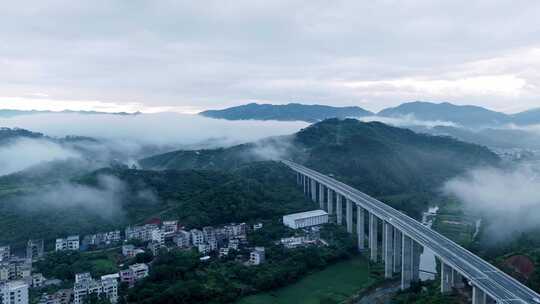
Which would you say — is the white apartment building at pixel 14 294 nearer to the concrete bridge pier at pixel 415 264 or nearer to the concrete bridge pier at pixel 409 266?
the concrete bridge pier at pixel 409 266

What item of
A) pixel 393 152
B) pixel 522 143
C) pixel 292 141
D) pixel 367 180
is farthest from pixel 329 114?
pixel 367 180

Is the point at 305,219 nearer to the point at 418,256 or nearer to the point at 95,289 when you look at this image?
the point at 418,256

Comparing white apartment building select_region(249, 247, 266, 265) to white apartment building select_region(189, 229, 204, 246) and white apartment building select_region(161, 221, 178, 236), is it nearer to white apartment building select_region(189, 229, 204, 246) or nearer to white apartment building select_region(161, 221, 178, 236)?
white apartment building select_region(189, 229, 204, 246)

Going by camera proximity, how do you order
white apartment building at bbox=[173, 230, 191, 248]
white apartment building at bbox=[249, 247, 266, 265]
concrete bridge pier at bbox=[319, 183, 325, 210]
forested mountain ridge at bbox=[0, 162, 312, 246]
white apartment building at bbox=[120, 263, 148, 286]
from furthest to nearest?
concrete bridge pier at bbox=[319, 183, 325, 210]
forested mountain ridge at bbox=[0, 162, 312, 246]
white apartment building at bbox=[173, 230, 191, 248]
white apartment building at bbox=[249, 247, 266, 265]
white apartment building at bbox=[120, 263, 148, 286]

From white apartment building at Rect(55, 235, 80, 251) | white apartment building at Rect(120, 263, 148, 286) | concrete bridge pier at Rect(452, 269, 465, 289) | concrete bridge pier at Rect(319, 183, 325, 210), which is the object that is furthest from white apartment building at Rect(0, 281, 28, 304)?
concrete bridge pier at Rect(319, 183, 325, 210)

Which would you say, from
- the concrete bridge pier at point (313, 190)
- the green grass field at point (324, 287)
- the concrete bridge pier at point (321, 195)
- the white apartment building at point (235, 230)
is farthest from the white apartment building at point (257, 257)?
the concrete bridge pier at point (313, 190)

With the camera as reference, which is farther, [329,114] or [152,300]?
[329,114]

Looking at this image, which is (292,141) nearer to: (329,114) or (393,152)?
(393,152)
